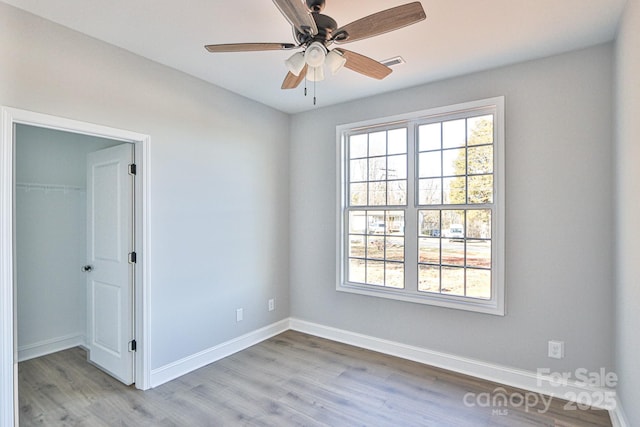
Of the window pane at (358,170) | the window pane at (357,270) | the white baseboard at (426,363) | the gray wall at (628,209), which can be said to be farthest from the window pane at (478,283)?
the window pane at (358,170)

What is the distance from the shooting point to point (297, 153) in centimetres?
432

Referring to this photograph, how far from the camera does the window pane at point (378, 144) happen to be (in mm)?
3675

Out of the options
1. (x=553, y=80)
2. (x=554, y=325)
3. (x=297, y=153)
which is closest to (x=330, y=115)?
(x=297, y=153)

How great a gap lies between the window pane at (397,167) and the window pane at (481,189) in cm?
67

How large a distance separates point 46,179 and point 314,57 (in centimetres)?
341

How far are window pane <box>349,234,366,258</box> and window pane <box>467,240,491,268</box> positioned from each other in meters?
1.14

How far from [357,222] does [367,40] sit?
6.45 feet

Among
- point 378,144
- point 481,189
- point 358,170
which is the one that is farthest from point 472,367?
point 378,144

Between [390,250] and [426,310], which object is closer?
[426,310]

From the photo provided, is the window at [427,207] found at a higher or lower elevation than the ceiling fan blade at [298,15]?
lower

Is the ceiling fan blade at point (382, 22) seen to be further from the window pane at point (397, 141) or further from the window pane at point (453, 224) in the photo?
the window pane at point (453, 224)

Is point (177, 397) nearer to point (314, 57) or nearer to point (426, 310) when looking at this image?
point (426, 310)

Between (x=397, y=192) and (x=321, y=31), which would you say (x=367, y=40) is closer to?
(x=321, y=31)

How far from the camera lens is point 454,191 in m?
3.21
